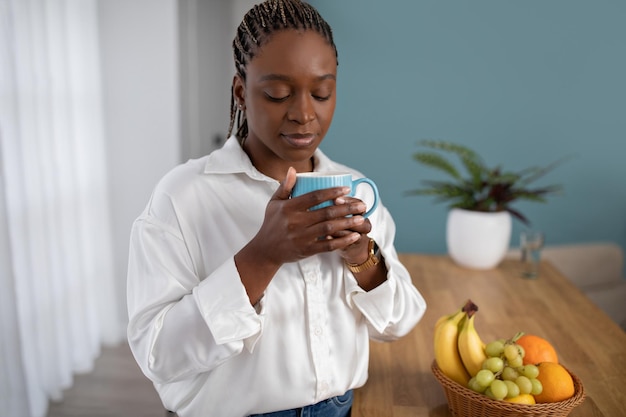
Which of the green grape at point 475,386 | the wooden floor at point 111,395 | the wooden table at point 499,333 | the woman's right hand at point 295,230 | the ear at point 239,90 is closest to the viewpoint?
the woman's right hand at point 295,230

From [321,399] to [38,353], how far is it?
2030 mm

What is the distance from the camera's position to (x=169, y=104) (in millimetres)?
3262

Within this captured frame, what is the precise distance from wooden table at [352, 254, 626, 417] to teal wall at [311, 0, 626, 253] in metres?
1.45

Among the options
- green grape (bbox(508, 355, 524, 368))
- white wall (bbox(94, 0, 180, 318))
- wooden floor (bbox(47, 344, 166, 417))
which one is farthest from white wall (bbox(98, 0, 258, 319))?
green grape (bbox(508, 355, 524, 368))

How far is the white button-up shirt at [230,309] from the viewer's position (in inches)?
35.2

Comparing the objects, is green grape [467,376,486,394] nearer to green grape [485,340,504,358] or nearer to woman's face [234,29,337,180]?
green grape [485,340,504,358]

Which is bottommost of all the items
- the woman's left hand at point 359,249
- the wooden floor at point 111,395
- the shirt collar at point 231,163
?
the wooden floor at point 111,395

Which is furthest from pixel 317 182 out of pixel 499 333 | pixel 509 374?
pixel 499 333

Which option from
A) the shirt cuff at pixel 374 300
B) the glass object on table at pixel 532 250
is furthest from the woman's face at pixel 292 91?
the glass object on table at pixel 532 250

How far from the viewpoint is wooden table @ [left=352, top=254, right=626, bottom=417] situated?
1295 mm

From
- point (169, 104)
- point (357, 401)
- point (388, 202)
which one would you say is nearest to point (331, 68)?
point (357, 401)

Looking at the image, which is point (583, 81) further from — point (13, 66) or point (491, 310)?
point (13, 66)

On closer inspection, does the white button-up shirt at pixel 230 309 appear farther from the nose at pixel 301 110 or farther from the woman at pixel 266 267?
the nose at pixel 301 110

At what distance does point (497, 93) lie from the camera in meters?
3.68
